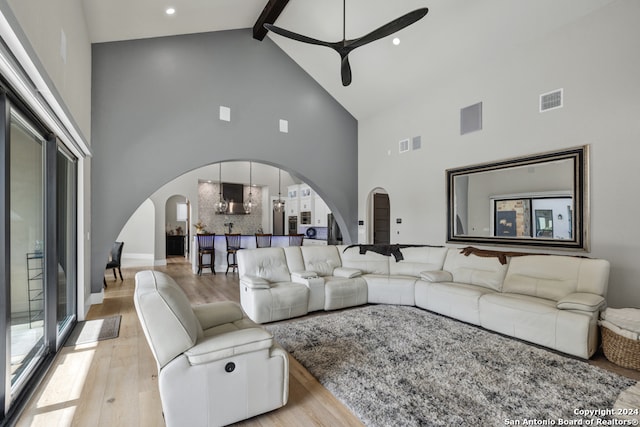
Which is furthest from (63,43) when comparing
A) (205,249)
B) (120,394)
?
(205,249)

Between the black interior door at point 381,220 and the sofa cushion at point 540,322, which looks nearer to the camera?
the sofa cushion at point 540,322

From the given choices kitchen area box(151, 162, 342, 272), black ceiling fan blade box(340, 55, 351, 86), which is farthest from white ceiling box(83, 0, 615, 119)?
kitchen area box(151, 162, 342, 272)

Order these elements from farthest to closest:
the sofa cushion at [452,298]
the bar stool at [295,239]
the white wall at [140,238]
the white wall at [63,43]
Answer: the white wall at [140,238]
the bar stool at [295,239]
the sofa cushion at [452,298]
the white wall at [63,43]

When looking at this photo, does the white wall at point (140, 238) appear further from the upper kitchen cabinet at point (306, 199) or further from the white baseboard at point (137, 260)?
the upper kitchen cabinet at point (306, 199)

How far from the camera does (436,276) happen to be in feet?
14.4

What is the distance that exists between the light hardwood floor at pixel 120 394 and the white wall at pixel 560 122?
1.72 meters

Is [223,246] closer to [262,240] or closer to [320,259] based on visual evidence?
[262,240]

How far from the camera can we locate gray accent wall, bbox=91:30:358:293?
4.93 meters

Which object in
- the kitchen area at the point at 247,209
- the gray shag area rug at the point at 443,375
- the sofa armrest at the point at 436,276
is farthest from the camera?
the kitchen area at the point at 247,209

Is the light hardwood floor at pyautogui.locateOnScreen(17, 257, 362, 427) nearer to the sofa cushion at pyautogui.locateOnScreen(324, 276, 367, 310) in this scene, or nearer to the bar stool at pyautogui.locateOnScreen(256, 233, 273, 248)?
the sofa cushion at pyautogui.locateOnScreen(324, 276, 367, 310)

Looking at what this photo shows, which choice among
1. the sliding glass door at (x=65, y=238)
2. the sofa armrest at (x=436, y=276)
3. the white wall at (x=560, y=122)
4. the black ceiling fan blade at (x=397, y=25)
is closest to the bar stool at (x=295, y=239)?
the white wall at (x=560, y=122)

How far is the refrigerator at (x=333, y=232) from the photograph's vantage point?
363 inches

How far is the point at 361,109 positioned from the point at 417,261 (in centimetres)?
404

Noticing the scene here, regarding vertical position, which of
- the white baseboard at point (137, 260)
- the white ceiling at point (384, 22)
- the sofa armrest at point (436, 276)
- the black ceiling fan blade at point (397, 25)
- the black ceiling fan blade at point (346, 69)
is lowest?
the white baseboard at point (137, 260)
